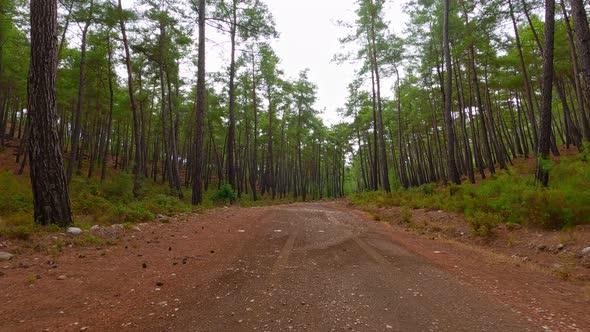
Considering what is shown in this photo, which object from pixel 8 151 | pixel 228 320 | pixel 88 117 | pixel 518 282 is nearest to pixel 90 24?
pixel 88 117

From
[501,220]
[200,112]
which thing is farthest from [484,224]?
[200,112]

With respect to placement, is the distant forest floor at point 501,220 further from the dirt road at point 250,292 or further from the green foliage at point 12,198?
the dirt road at point 250,292

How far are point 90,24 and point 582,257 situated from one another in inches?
877

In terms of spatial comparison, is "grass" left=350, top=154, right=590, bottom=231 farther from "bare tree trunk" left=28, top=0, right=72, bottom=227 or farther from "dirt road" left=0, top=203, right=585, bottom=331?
"bare tree trunk" left=28, top=0, right=72, bottom=227

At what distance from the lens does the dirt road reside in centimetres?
250

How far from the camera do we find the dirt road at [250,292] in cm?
250

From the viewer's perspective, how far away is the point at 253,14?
17.2 metres

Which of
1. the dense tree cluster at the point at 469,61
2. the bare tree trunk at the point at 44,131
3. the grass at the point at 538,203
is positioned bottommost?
the grass at the point at 538,203

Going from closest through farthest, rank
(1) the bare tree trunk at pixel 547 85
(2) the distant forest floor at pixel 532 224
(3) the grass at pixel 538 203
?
(2) the distant forest floor at pixel 532 224 < (3) the grass at pixel 538 203 < (1) the bare tree trunk at pixel 547 85

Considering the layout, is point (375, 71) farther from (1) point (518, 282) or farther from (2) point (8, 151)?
(2) point (8, 151)

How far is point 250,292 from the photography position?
3178mm

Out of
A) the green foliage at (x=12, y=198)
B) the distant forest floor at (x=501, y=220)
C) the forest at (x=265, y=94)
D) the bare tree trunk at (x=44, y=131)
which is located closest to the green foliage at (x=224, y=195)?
the forest at (x=265, y=94)

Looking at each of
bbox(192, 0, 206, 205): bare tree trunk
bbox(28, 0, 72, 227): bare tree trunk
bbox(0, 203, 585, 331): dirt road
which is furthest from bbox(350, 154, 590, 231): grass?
bbox(192, 0, 206, 205): bare tree trunk

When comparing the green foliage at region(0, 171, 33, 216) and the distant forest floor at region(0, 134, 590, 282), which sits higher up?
the green foliage at region(0, 171, 33, 216)
